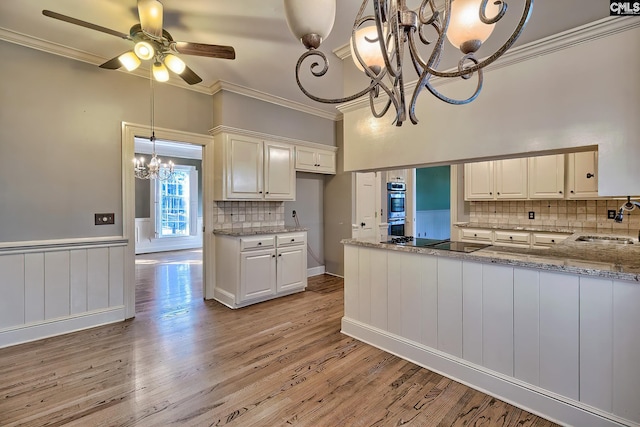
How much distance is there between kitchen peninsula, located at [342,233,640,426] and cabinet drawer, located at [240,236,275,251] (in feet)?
5.34

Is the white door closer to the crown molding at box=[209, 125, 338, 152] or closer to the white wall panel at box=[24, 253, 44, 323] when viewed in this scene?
the crown molding at box=[209, 125, 338, 152]

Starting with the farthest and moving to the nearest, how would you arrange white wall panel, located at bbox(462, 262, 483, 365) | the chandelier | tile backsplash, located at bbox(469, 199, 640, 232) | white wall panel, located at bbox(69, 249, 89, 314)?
tile backsplash, located at bbox(469, 199, 640, 232), white wall panel, located at bbox(69, 249, 89, 314), white wall panel, located at bbox(462, 262, 483, 365), the chandelier

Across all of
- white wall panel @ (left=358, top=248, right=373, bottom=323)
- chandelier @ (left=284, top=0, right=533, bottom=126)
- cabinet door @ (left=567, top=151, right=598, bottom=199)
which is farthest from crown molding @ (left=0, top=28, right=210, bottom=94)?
cabinet door @ (left=567, top=151, right=598, bottom=199)

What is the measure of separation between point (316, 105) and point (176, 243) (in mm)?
5440

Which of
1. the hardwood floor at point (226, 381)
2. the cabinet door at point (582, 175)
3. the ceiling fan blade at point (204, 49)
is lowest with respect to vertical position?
the hardwood floor at point (226, 381)

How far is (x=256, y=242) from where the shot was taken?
3.62 m

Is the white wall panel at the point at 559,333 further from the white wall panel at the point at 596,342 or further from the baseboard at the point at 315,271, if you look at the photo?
the baseboard at the point at 315,271

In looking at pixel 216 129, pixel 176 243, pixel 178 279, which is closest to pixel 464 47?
pixel 216 129

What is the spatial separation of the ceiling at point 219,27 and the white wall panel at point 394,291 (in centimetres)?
143

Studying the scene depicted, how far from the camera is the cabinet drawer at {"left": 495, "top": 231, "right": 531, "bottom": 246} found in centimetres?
375

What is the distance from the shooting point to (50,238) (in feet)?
9.16

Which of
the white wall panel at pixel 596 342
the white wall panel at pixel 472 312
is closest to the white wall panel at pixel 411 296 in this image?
the white wall panel at pixel 472 312

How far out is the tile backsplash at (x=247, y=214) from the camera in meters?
3.89

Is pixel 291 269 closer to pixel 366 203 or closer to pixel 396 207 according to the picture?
pixel 366 203
